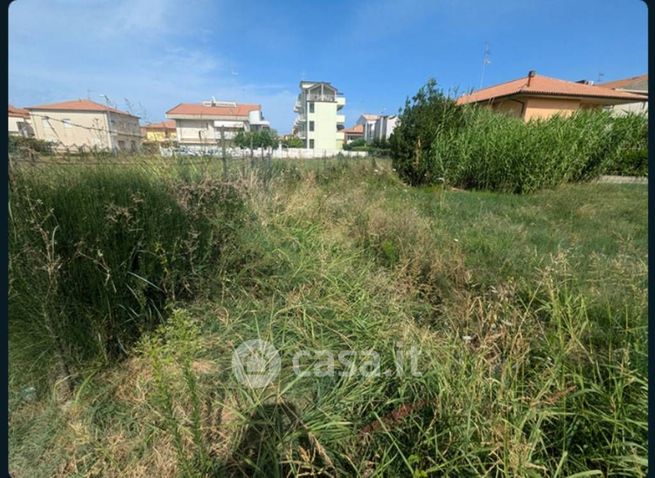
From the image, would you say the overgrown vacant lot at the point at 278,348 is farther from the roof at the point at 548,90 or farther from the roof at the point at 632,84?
the roof at the point at 632,84

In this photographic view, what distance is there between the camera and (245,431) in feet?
4.23

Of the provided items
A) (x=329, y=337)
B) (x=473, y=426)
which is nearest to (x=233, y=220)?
(x=329, y=337)

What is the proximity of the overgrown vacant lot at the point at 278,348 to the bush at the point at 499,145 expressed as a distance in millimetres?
5387

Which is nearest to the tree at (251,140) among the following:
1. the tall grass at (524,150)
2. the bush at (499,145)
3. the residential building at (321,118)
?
the bush at (499,145)

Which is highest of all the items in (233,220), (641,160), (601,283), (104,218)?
(641,160)

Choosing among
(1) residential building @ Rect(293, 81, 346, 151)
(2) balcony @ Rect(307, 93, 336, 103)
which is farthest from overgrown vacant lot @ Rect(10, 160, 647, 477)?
(2) balcony @ Rect(307, 93, 336, 103)

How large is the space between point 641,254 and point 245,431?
158 inches

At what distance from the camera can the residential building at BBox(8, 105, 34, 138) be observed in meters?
1.80

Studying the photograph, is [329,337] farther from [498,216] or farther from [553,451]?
[498,216]

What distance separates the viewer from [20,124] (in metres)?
1.81

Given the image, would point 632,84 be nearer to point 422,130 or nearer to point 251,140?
point 422,130

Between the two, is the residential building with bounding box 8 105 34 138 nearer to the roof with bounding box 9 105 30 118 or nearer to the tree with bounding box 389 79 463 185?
the roof with bounding box 9 105 30 118

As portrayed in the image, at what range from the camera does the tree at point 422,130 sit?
816cm

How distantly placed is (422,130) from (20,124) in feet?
27.7
